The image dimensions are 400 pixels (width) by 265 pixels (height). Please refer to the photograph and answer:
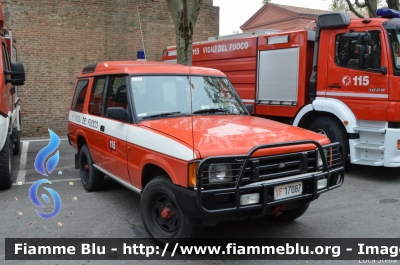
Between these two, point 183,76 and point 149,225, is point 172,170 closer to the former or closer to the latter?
point 149,225

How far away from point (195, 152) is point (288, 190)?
100 cm

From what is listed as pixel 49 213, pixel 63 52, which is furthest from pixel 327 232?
pixel 63 52

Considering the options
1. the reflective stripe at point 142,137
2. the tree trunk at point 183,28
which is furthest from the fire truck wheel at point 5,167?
the tree trunk at point 183,28

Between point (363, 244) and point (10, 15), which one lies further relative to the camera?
point (10, 15)

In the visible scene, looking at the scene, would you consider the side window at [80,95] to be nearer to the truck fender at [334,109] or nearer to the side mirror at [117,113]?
the side mirror at [117,113]

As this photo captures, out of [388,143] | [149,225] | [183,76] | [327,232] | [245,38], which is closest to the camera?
[149,225]

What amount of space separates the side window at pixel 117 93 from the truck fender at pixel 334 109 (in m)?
4.18

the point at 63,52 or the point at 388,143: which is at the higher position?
the point at 63,52

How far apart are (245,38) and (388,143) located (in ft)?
13.8

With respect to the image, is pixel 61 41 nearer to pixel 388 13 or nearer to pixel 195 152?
pixel 388 13

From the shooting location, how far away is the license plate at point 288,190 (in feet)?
12.6

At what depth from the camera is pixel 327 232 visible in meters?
4.79

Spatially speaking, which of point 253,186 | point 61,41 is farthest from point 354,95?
point 61,41

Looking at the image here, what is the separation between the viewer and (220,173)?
3.67 meters
